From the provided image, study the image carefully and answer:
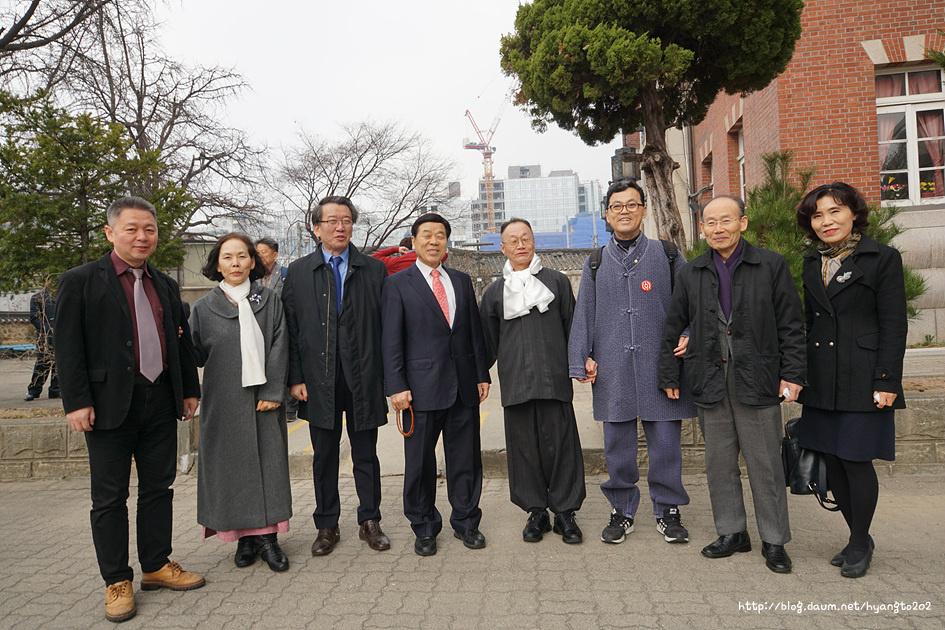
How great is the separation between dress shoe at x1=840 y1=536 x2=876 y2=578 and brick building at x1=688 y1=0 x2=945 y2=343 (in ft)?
23.7

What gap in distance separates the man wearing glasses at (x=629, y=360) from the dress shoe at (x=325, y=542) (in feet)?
5.40

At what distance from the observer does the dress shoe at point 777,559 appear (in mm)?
3539

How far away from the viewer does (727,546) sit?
12.4ft

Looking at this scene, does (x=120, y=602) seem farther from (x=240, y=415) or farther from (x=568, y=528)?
(x=568, y=528)

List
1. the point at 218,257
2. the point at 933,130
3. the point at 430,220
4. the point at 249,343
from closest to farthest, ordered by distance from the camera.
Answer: the point at 249,343, the point at 218,257, the point at 430,220, the point at 933,130

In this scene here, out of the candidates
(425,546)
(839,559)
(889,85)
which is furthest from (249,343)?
(889,85)

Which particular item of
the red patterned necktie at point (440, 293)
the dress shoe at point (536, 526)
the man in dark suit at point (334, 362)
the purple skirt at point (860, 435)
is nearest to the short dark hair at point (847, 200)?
the purple skirt at point (860, 435)

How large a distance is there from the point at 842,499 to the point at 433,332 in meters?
2.46

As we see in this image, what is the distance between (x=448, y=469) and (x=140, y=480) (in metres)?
1.76

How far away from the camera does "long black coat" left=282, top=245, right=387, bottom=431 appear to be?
4082mm

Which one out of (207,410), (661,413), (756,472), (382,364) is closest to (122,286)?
(207,410)

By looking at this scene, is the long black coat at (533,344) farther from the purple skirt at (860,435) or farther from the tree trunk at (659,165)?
the tree trunk at (659,165)

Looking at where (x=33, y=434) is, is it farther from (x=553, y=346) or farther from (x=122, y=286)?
(x=553, y=346)

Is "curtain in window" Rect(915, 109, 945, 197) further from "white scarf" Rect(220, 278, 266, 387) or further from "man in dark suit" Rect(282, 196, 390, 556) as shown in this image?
"white scarf" Rect(220, 278, 266, 387)
